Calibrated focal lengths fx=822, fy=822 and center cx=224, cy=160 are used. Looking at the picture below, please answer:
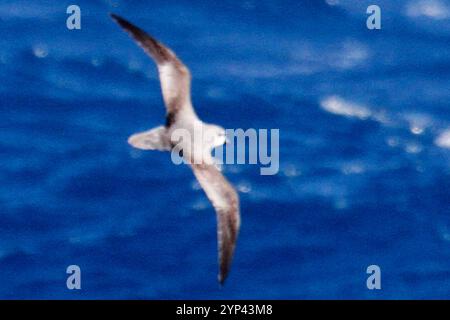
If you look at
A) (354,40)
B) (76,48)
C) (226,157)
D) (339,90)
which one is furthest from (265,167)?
(76,48)

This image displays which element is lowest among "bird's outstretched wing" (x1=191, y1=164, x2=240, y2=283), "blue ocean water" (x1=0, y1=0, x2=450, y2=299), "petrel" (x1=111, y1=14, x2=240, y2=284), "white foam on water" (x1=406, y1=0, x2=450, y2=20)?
"bird's outstretched wing" (x1=191, y1=164, x2=240, y2=283)

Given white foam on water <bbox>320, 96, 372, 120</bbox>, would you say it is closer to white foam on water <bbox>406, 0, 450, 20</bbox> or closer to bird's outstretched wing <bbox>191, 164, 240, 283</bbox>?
white foam on water <bbox>406, 0, 450, 20</bbox>

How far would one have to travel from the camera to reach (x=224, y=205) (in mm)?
8781

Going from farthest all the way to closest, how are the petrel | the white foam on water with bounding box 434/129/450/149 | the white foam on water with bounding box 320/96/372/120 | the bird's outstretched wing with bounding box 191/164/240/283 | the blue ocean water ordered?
the white foam on water with bounding box 434/129/450/149
the white foam on water with bounding box 320/96/372/120
the blue ocean water
the bird's outstretched wing with bounding box 191/164/240/283
the petrel

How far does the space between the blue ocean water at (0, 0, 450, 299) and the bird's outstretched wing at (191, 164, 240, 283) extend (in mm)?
5026

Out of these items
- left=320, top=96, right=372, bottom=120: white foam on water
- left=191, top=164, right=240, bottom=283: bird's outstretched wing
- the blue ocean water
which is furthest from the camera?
left=320, top=96, right=372, bottom=120: white foam on water

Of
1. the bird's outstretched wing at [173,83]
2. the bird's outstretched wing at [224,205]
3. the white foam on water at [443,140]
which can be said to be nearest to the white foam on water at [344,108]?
the white foam on water at [443,140]

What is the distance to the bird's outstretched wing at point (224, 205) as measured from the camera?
28.4 feet

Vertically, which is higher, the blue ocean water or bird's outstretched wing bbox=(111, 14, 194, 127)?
the blue ocean water

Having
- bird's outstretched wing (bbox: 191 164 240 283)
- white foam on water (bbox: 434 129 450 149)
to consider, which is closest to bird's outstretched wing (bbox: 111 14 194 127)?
bird's outstretched wing (bbox: 191 164 240 283)

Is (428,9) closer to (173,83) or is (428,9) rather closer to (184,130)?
(173,83)

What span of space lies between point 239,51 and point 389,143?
3.60 metres

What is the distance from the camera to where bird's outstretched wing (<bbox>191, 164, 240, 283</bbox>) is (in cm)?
866

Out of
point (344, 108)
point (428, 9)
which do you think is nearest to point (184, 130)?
point (428, 9)
